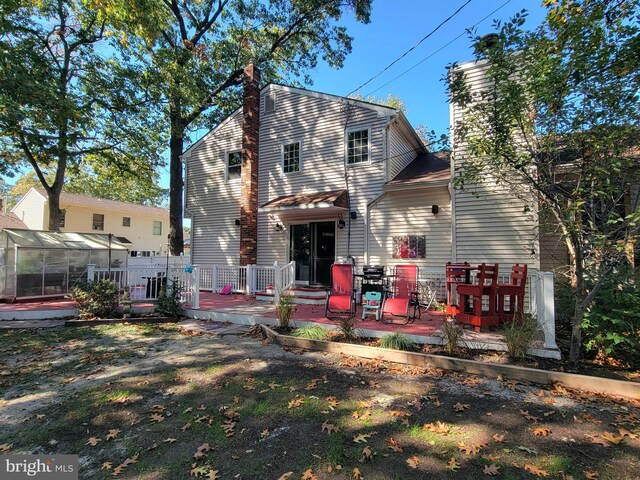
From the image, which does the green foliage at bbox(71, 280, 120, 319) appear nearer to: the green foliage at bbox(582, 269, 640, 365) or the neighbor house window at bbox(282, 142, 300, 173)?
the neighbor house window at bbox(282, 142, 300, 173)

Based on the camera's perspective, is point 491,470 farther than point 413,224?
No

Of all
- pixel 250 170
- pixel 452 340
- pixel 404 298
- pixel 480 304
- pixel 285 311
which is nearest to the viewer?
pixel 452 340

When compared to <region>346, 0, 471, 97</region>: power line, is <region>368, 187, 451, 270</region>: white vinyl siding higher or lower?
lower

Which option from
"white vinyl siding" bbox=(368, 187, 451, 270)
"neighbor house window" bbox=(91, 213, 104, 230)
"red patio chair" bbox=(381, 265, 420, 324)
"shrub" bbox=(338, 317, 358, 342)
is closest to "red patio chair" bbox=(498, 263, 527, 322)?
"red patio chair" bbox=(381, 265, 420, 324)

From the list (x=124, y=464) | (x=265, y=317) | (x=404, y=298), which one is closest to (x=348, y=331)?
(x=404, y=298)

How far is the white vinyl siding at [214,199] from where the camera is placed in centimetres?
1343

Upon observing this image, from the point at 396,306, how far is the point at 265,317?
3.01 m

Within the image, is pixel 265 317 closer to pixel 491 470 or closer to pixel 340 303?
pixel 340 303

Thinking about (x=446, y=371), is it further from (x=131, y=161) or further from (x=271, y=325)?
(x=131, y=161)

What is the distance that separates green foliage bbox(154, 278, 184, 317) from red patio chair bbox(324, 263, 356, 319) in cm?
410

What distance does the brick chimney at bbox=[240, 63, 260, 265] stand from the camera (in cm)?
1228

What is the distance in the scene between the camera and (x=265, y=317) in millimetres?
7559

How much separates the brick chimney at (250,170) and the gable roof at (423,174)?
5.31m

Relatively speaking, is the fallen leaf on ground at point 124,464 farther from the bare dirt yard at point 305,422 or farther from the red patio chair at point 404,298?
the red patio chair at point 404,298
